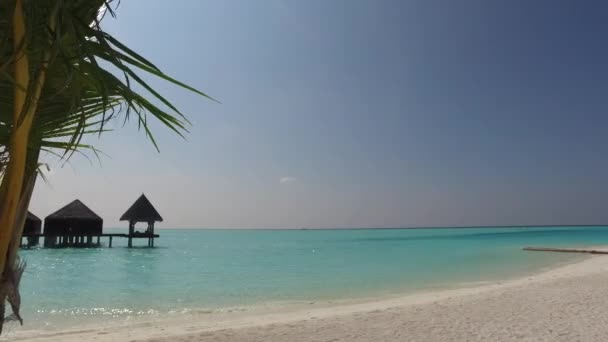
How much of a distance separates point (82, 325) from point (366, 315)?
654cm

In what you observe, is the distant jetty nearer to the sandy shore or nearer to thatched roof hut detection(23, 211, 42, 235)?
thatched roof hut detection(23, 211, 42, 235)

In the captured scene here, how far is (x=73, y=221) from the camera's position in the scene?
121ft

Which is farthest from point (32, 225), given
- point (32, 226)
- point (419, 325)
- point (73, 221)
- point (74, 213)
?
point (419, 325)

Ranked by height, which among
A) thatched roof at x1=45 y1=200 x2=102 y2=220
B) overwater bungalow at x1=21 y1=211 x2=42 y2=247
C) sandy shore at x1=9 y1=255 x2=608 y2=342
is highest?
thatched roof at x1=45 y1=200 x2=102 y2=220

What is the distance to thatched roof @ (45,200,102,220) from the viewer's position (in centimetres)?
3609

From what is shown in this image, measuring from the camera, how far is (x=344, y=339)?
6809 mm

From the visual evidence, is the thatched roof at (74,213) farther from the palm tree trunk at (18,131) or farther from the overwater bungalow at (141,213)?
the palm tree trunk at (18,131)

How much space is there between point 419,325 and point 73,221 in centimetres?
3669

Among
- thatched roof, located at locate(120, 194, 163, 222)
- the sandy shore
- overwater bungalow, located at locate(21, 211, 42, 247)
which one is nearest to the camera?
the sandy shore

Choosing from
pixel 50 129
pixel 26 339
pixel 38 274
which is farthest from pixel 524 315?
pixel 38 274

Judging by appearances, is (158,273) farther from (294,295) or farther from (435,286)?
(435,286)

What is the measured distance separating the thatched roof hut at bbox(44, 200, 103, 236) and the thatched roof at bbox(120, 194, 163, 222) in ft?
7.70

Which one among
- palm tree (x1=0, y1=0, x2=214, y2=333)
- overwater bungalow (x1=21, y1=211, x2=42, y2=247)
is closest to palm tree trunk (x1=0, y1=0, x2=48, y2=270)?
palm tree (x1=0, y1=0, x2=214, y2=333)

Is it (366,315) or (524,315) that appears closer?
(524,315)
